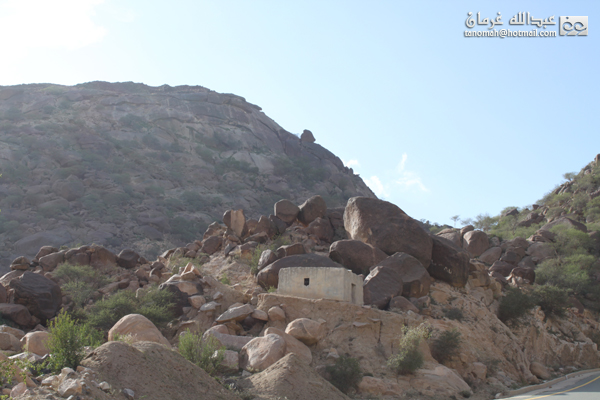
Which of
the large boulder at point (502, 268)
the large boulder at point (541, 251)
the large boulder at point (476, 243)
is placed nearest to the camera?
the large boulder at point (502, 268)

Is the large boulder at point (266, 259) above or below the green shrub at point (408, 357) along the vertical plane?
above

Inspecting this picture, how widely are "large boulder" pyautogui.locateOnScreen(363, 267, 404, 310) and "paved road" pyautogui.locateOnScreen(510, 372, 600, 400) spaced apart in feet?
19.2

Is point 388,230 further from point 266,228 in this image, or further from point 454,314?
point 266,228

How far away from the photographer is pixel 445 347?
17.8 m

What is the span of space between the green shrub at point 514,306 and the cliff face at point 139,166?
31927mm

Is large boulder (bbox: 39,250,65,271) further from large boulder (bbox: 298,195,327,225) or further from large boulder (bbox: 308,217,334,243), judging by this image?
large boulder (bbox: 308,217,334,243)

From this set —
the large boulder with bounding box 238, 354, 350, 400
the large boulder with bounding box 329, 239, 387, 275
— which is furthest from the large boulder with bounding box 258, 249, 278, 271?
the large boulder with bounding box 238, 354, 350, 400

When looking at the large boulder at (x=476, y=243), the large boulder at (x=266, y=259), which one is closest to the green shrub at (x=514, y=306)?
the large boulder at (x=266, y=259)

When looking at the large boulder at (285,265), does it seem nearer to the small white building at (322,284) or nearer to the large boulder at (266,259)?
the large boulder at (266,259)

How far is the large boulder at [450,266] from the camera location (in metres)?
24.0

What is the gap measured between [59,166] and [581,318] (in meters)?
56.9

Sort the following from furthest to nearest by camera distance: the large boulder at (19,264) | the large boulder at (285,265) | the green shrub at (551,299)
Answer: the green shrub at (551,299)
the large boulder at (19,264)
the large boulder at (285,265)

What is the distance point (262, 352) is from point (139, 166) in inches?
2323

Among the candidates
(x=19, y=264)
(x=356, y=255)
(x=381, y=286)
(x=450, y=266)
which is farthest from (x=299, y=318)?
(x=19, y=264)
